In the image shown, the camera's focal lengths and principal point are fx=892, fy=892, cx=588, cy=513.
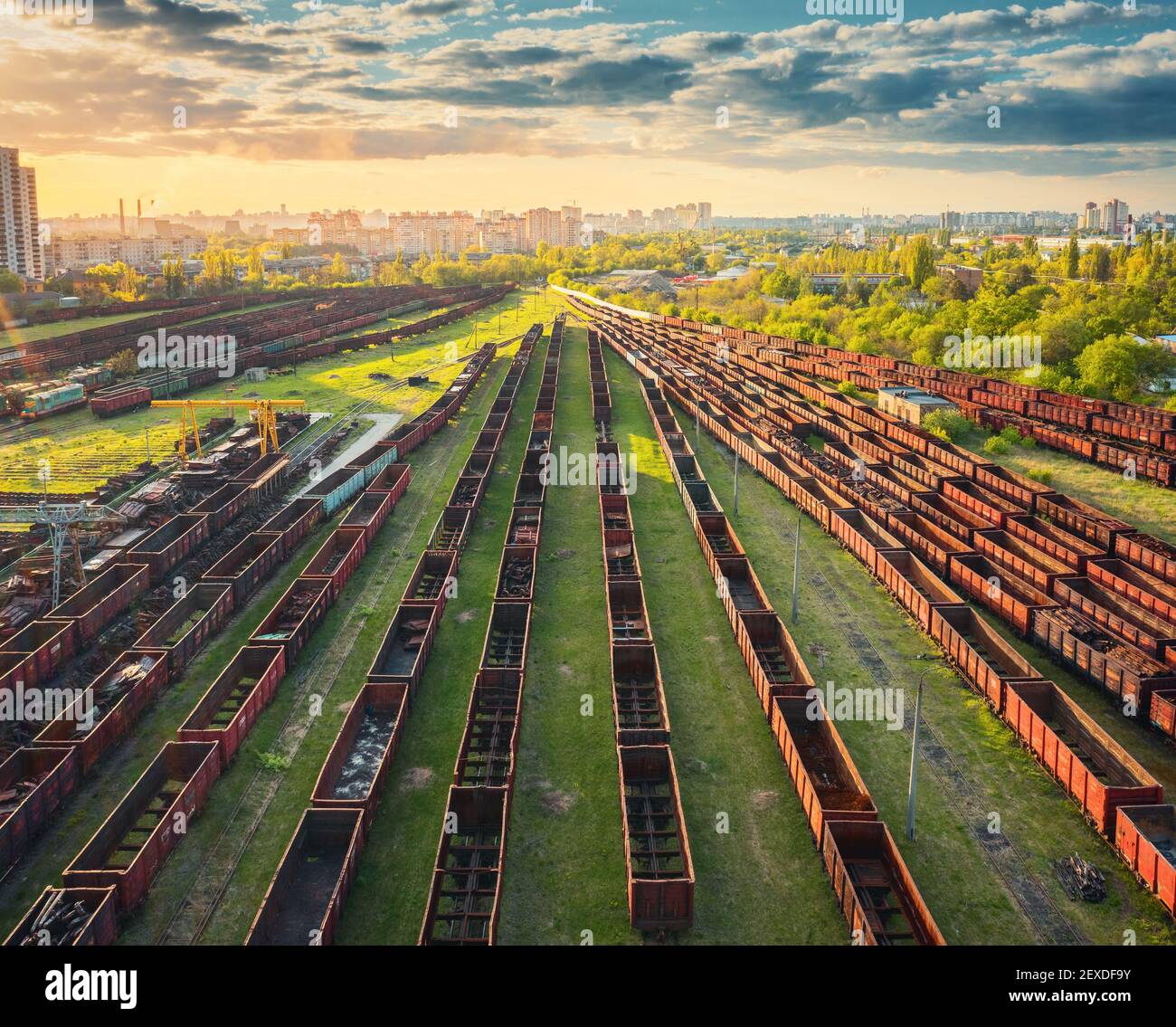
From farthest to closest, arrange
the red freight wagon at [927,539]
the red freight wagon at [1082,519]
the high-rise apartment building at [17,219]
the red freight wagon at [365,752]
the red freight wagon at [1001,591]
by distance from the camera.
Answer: the high-rise apartment building at [17,219] → the red freight wagon at [1082,519] → the red freight wagon at [927,539] → the red freight wagon at [1001,591] → the red freight wagon at [365,752]

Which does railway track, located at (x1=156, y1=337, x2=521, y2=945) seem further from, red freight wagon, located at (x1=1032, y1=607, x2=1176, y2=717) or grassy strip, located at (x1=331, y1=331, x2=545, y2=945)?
red freight wagon, located at (x1=1032, y1=607, x2=1176, y2=717)

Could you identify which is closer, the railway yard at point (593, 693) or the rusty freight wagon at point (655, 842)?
the rusty freight wagon at point (655, 842)

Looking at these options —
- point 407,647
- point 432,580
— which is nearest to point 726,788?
point 407,647

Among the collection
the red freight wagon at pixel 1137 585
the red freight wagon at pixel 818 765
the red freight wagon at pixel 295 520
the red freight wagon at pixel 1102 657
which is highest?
the red freight wagon at pixel 295 520

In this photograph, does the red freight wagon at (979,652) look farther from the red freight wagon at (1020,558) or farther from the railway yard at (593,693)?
the red freight wagon at (1020,558)

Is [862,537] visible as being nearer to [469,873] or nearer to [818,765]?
[818,765]

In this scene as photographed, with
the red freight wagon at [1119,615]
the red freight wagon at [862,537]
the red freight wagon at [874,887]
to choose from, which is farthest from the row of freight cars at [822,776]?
the red freight wagon at [1119,615]
